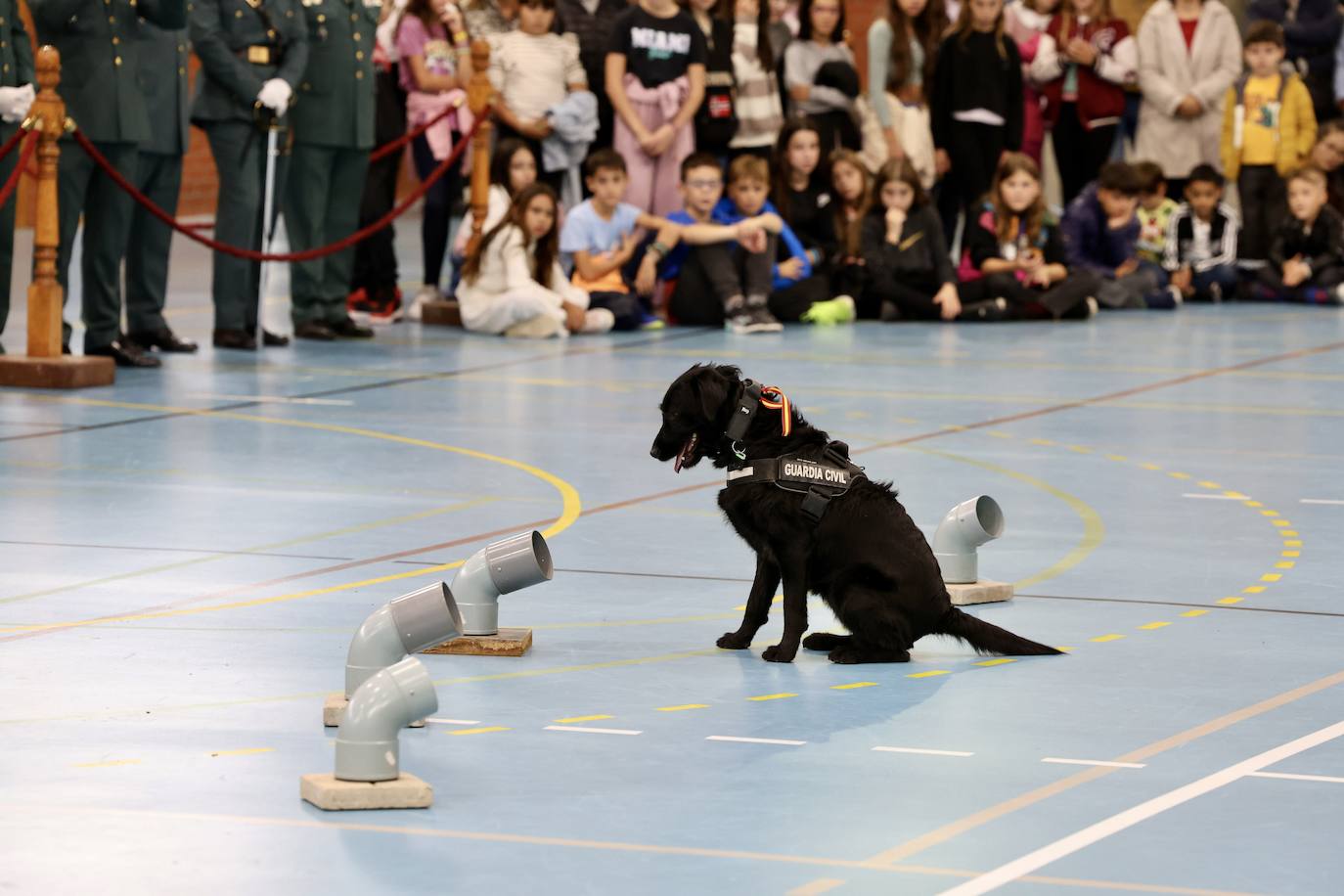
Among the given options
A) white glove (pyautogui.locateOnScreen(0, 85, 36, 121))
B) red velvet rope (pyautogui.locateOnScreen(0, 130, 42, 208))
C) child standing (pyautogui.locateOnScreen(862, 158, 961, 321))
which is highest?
white glove (pyautogui.locateOnScreen(0, 85, 36, 121))

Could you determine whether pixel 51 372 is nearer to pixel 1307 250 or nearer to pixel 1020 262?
pixel 1020 262

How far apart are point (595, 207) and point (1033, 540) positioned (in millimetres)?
7261

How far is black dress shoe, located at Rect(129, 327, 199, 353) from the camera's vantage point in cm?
1225

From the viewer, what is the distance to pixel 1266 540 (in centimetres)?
729

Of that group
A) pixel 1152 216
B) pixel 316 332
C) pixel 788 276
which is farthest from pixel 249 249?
pixel 1152 216

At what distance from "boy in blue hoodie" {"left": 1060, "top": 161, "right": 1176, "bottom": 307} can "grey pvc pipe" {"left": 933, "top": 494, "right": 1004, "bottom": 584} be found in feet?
30.1

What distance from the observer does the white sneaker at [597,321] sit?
44.9ft

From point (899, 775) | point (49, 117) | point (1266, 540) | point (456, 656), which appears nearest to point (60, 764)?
point (456, 656)

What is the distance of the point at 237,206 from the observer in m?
12.5

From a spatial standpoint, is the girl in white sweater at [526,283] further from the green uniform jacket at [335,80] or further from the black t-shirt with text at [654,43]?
the black t-shirt with text at [654,43]

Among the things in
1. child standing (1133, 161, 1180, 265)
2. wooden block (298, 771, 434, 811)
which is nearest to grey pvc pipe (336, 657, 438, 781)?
wooden block (298, 771, 434, 811)

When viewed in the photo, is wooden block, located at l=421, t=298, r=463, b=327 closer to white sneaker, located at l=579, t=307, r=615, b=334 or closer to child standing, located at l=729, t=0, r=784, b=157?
white sneaker, located at l=579, t=307, r=615, b=334

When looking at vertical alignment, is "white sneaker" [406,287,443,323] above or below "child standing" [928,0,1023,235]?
below

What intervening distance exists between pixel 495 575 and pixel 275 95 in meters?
7.14
